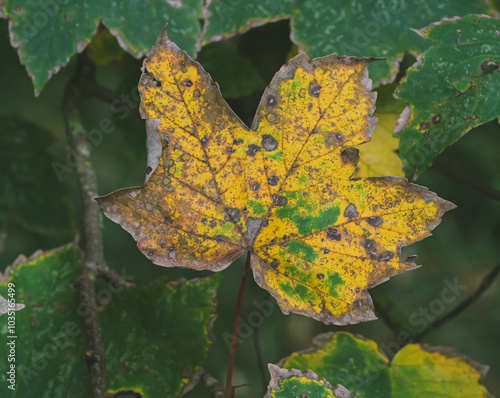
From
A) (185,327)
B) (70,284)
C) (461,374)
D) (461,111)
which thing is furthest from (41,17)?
(461,374)

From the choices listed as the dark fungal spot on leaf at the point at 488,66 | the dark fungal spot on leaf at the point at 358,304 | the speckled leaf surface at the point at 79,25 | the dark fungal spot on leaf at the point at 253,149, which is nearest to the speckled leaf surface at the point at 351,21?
the speckled leaf surface at the point at 79,25

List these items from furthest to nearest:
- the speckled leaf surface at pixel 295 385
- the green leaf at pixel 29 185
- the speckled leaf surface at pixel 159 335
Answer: the green leaf at pixel 29 185 < the speckled leaf surface at pixel 159 335 < the speckled leaf surface at pixel 295 385

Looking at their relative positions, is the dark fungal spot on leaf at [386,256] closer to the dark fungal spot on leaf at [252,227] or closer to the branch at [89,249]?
the dark fungal spot on leaf at [252,227]

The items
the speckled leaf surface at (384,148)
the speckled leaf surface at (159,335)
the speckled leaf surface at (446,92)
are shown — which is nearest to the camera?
the speckled leaf surface at (446,92)

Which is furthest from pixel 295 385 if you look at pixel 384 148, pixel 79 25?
pixel 79 25

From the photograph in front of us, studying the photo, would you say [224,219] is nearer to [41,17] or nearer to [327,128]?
[327,128]

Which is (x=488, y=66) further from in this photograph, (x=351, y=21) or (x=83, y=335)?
(x=83, y=335)
